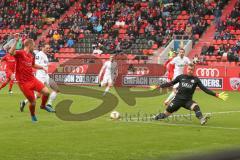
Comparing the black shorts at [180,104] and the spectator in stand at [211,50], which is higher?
the spectator in stand at [211,50]

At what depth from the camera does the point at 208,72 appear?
35.2 metres

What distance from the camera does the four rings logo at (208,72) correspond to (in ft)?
115

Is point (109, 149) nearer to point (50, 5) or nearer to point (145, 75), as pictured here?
point (145, 75)

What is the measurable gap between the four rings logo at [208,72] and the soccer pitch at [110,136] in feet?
48.0

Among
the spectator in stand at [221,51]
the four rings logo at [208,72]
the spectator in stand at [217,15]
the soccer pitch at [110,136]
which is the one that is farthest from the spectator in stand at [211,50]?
the soccer pitch at [110,136]

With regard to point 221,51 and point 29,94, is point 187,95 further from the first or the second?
point 221,51

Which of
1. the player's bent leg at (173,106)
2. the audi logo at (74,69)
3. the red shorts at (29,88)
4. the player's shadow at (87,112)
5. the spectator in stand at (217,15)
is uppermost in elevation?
the spectator in stand at (217,15)

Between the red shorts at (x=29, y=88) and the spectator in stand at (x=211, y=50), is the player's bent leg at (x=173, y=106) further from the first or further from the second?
the spectator in stand at (x=211, y=50)

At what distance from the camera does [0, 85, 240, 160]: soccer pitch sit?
36.0ft

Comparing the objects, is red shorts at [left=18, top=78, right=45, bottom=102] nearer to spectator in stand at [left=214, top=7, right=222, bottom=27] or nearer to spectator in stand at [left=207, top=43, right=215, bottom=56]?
spectator in stand at [left=207, top=43, right=215, bottom=56]

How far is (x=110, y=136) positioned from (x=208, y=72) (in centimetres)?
2228

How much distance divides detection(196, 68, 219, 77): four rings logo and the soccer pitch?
14.6 metres

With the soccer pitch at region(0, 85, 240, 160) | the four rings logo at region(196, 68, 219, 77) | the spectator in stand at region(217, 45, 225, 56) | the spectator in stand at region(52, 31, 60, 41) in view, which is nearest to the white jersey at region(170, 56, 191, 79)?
the soccer pitch at region(0, 85, 240, 160)

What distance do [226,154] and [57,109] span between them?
17781 mm
